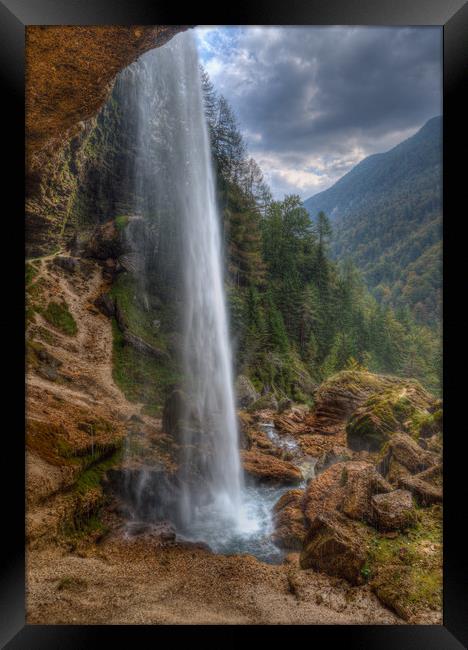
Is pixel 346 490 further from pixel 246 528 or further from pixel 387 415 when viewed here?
pixel 246 528

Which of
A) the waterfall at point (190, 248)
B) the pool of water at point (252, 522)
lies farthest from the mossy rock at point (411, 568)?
the waterfall at point (190, 248)

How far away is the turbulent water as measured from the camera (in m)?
3.46

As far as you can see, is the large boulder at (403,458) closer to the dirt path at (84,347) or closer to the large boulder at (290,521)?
the large boulder at (290,521)

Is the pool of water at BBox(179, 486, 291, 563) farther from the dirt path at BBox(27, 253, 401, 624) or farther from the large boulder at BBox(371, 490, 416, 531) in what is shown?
the large boulder at BBox(371, 490, 416, 531)

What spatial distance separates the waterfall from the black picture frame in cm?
96

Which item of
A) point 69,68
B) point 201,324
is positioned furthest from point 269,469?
point 69,68

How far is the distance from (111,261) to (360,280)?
316cm

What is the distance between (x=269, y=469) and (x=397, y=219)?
136 inches

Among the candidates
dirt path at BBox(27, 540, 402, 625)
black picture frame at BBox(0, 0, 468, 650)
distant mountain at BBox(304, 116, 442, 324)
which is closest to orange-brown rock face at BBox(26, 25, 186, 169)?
black picture frame at BBox(0, 0, 468, 650)

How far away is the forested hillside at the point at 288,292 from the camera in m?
3.62

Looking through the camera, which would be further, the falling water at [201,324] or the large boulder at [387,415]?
the falling water at [201,324]

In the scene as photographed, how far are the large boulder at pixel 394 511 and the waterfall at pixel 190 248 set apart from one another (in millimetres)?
1510
